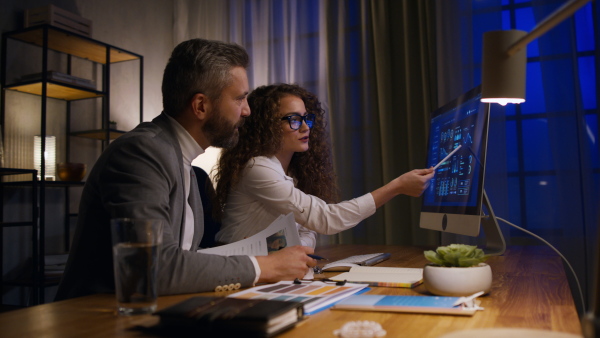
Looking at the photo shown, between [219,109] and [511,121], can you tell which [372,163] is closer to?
[511,121]

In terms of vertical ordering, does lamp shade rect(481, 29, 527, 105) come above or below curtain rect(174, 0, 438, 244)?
below

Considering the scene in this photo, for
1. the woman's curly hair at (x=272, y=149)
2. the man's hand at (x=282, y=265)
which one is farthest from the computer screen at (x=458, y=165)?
the woman's curly hair at (x=272, y=149)

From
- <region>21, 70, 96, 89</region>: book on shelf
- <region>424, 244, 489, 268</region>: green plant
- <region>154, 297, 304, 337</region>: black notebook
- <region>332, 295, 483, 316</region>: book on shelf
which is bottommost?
<region>332, 295, 483, 316</region>: book on shelf

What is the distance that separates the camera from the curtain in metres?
3.37

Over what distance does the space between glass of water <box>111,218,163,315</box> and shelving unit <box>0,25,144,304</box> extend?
218cm

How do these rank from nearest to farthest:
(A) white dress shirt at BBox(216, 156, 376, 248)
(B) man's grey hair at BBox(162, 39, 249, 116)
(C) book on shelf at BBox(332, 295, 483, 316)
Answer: (C) book on shelf at BBox(332, 295, 483, 316)
(B) man's grey hair at BBox(162, 39, 249, 116)
(A) white dress shirt at BBox(216, 156, 376, 248)

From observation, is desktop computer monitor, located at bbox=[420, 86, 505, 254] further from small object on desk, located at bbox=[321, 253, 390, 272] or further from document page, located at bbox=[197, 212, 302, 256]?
document page, located at bbox=[197, 212, 302, 256]

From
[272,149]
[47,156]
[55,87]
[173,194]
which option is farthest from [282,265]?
[55,87]

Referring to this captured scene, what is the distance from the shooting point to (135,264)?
0.87 m

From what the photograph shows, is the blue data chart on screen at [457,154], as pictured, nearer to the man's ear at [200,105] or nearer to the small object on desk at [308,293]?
the small object on desk at [308,293]

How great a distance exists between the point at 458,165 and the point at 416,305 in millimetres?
829

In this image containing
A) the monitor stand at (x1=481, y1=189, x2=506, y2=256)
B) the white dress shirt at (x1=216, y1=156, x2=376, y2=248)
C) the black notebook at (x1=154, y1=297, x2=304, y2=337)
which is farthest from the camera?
the white dress shirt at (x1=216, y1=156, x2=376, y2=248)

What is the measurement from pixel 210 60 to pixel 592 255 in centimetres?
237

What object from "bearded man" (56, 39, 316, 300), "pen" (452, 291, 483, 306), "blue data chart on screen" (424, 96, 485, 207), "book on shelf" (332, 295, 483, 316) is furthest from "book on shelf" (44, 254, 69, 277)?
"pen" (452, 291, 483, 306)
